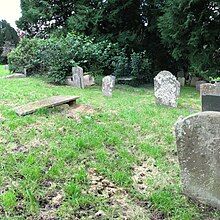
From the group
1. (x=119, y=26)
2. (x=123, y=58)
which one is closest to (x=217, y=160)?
(x=123, y=58)

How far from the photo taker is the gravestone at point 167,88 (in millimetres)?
8422

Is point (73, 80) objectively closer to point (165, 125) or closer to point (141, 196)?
point (165, 125)

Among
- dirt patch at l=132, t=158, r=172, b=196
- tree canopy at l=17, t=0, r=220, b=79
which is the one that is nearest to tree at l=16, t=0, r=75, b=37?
tree canopy at l=17, t=0, r=220, b=79

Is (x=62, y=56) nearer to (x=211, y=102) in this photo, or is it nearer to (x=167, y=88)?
(x=167, y=88)

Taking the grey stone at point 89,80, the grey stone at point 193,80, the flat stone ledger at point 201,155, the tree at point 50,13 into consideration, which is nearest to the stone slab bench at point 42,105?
the flat stone ledger at point 201,155

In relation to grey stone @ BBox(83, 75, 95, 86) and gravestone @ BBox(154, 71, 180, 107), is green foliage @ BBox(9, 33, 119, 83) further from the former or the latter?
gravestone @ BBox(154, 71, 180, 107)

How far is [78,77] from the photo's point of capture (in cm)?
1195

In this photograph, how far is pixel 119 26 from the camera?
16.1 meters

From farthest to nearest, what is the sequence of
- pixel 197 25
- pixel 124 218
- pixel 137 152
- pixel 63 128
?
pixel 197 25
pixel 63 128
pixel 137 152
pixel 124 218

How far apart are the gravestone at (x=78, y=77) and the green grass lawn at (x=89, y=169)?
545 centimetres

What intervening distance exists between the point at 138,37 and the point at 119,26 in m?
1.16

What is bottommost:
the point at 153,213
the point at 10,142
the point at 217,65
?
the point at 153,213

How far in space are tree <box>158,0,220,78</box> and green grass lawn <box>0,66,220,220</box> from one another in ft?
20.4

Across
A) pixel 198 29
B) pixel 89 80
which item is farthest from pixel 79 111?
pixel 198 29
